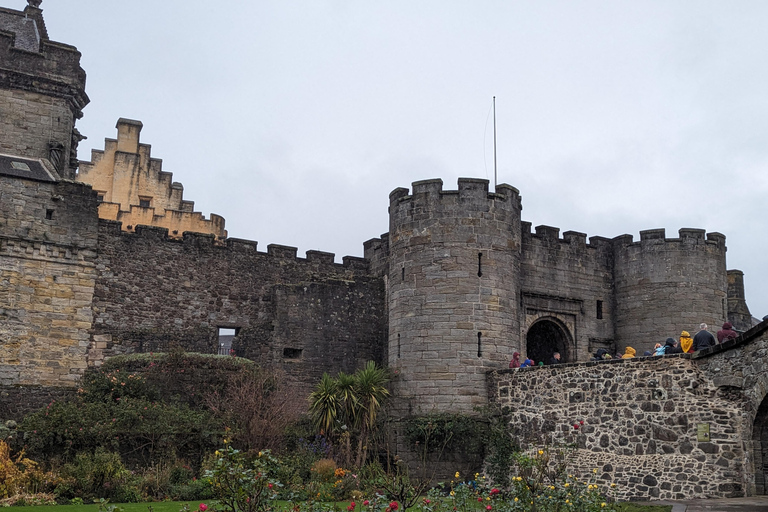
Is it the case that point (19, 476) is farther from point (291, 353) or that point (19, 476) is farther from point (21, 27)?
point (21, 27)

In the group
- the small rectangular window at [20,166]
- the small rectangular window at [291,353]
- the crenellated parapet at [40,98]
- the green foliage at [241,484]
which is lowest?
the green foliage at [241,484]

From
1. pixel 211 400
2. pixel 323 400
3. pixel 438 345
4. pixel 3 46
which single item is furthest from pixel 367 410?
pixel 3 46

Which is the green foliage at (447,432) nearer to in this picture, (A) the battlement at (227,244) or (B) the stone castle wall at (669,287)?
(A) the battlement at (227,244)

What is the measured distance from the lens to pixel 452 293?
2131cm

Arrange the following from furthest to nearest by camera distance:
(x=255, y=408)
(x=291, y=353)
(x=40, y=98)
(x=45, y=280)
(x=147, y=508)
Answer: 1. (x=40, y=98)
2. (x=291, y=353)
3. (x=45, y=280)
4. (x=255, y=408)
5. (x=147, y=508)

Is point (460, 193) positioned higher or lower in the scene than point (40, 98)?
lower

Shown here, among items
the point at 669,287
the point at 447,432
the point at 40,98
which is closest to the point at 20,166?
the point at 40,98

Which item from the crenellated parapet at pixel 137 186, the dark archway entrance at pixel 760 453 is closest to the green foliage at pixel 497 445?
the dark archway entrance at pixel 760 453

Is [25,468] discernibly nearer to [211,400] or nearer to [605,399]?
[211,400]

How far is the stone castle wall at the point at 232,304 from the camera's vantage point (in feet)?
74.1

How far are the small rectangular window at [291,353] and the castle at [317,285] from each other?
0.07 m

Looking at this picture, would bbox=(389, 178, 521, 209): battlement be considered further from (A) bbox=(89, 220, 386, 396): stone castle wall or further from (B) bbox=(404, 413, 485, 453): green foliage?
(B) bbox=(404, 413, 485, 453): green foliage

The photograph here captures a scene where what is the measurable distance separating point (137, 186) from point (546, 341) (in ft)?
57.7

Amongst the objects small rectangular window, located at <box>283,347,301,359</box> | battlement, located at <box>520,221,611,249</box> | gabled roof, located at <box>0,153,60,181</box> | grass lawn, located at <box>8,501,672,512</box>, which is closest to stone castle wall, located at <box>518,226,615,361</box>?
battlement, located at <box>520,221,611,249</box>
